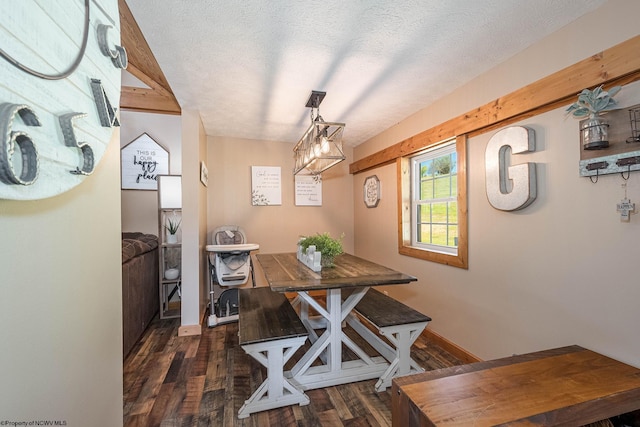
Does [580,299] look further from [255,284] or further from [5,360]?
[255,284]

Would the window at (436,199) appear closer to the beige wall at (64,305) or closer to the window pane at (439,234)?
the window pane at (439,234)

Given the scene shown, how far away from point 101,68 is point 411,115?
9.37 feet

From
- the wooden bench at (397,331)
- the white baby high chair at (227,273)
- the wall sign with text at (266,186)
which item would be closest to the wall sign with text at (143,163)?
the wall sign with text at (266,186)

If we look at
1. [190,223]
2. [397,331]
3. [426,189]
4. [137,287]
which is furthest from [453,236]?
[137,287]

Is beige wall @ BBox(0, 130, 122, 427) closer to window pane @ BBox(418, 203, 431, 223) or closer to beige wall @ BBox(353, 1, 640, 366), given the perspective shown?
beige wall @ BBox(353, 1, 640, 366)

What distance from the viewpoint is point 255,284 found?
12.6 feet

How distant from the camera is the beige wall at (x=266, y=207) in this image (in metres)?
3.83

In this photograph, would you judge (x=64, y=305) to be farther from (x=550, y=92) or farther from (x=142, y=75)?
(x=550, y=92)

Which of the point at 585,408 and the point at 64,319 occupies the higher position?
the point at 64,319

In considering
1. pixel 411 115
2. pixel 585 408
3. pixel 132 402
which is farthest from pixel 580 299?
pixel 132 402

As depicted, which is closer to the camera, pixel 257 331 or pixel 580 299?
pixel 580 299

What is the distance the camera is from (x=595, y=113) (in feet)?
4.75

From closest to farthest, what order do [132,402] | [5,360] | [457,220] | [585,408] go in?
[5,360] → [585,408] → [132,402] → [457,220]

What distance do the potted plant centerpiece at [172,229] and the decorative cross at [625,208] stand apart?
3.87 meters
